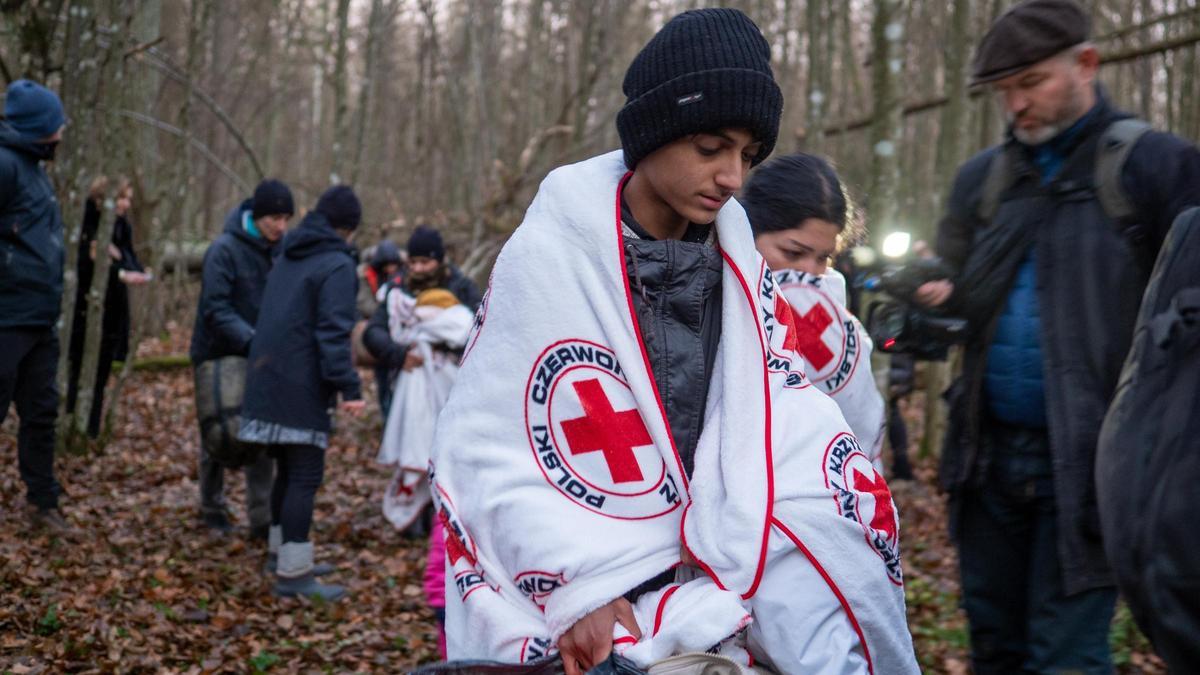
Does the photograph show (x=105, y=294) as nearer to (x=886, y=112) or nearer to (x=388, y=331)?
(x=388, y=331)

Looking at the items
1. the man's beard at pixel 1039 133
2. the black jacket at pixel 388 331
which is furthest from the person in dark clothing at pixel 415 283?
the man's beard at pixel 1039 133

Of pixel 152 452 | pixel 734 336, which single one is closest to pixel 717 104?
pixel 734 336

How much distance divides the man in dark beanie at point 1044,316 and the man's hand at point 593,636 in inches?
60.6

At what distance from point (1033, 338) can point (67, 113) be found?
672cm

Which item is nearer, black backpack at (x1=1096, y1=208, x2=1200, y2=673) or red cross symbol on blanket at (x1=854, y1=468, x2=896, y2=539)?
black backpack at (x1=1096, y1=208, x2=1200, y2=673)

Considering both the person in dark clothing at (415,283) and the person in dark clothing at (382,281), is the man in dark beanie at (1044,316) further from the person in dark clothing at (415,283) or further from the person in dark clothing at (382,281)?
the person in dark clothing at (382,281)

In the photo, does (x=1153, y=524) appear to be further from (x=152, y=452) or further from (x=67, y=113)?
(x=152, y=452)

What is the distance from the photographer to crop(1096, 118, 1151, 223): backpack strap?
2996mm

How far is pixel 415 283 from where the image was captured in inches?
311

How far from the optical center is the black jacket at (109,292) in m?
9.20

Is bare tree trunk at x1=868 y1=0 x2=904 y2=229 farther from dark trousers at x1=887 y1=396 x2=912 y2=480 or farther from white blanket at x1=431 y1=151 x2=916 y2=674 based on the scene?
white blanket at x1=431 y1=151 x2=916 y2=674

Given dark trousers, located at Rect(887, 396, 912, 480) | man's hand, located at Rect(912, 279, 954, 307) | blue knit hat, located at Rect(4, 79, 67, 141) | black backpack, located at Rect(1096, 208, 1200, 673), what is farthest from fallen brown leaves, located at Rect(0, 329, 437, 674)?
black backpack, located at Rect(1096, 208, 1200, 673)

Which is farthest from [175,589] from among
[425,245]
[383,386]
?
[383,386]

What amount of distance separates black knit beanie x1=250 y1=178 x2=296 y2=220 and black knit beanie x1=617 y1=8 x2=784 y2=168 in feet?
16.4
